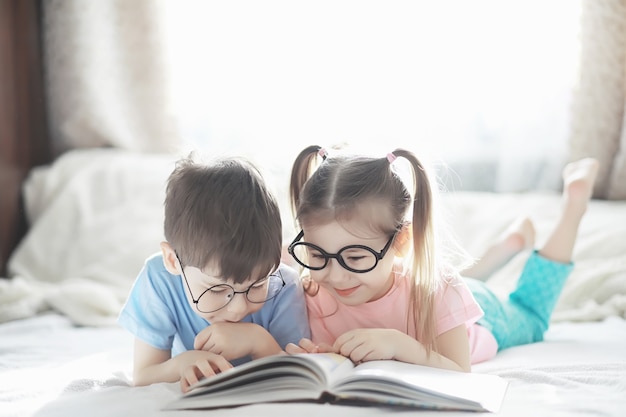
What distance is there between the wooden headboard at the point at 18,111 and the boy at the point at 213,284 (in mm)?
1218

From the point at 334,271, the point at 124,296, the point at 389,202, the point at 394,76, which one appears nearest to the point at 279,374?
the point at 334,271

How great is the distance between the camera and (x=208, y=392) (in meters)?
1.04

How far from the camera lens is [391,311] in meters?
1.35

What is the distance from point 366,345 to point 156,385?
0.32 meters

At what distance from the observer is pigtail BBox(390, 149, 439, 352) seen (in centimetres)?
126

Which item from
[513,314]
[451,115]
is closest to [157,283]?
[513,314]

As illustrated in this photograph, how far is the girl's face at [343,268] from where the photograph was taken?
1210mm

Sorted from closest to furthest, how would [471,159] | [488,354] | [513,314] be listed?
[488,354] → [513,314] → [471,159]

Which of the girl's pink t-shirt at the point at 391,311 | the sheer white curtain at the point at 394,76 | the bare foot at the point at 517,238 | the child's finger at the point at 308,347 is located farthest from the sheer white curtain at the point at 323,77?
the child's finger at the point at 308,347

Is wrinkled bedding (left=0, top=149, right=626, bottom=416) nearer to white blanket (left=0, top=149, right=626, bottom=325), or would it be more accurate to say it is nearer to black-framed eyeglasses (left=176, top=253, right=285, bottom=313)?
white blanket (left=0, top=149, right=626, bottom=325)

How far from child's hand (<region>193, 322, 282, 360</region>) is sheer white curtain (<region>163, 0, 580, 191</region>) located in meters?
1.03

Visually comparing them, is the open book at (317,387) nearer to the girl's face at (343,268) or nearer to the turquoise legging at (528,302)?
the girl's face at (343,268)

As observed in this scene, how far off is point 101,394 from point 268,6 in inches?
61.3

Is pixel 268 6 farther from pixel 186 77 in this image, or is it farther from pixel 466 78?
pixel 466 78
